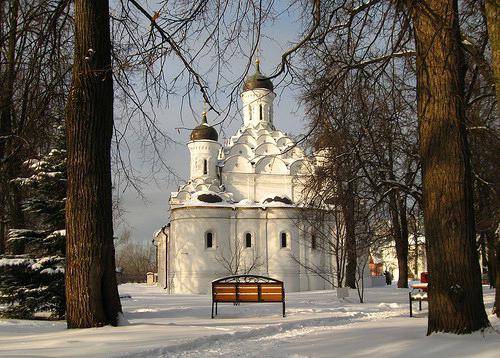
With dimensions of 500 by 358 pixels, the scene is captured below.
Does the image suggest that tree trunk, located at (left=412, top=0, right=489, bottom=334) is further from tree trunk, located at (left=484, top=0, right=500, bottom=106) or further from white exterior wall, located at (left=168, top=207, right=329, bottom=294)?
white exterior wall, located at (left=168, top=207, right=329, bottom=294)

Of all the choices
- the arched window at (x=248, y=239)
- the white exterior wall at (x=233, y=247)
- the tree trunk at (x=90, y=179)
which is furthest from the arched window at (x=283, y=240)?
the tree trunk at (x=90, y=179)

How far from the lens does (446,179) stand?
696 centimetres

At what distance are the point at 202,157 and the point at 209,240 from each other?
23.7 ft

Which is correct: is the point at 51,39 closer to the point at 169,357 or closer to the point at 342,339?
the point at 169,357

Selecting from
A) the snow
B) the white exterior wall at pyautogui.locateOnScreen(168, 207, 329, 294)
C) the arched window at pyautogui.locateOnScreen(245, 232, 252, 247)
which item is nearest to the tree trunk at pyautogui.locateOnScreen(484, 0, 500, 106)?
the snow

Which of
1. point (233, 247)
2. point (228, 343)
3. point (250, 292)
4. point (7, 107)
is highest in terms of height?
point (7, 107)

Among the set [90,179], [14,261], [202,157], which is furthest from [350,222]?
[202,157]

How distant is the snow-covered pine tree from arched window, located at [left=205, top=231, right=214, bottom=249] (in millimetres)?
25200

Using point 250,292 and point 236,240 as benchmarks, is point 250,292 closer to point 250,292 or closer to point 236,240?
point 250,292

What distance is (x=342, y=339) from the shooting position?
7.17m

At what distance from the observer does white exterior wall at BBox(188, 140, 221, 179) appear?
140 ft

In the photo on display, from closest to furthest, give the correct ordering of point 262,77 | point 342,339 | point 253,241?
point 342,339 → point 262,77 → point 253,241

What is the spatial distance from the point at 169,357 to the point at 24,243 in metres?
7.41

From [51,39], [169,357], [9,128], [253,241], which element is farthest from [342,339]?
[253,241]
